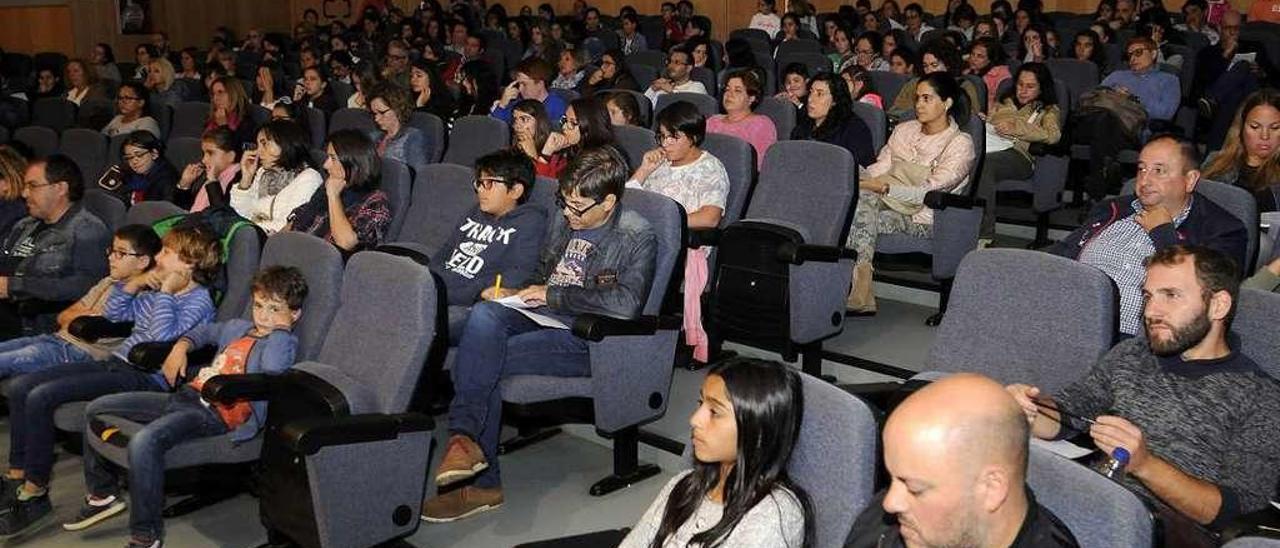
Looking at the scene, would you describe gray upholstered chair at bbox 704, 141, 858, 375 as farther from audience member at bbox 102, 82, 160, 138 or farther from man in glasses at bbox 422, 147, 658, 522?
audience member at bbox 102, 82, 160, 138

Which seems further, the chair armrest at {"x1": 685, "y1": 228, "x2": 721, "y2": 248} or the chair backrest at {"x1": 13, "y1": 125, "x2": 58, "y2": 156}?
the chair backrest at {"x1": 13, "y1": 125, "x2": 58, "y2": 156}

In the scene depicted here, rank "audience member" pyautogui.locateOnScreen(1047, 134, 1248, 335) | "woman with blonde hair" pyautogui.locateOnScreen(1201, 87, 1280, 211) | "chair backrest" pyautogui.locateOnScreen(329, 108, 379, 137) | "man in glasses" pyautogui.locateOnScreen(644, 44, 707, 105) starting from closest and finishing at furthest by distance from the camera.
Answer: "audience member" pyautogui.locateOnScreen(1047, 134, 1248, 335) < "woman with blonde hair" pyautogui.locateOnScreen(1201, 87, 1280, 211) < "chair backrest" pyautogui.locateOnScreen(329, 108, 379, 137) < "man in glasses" pyautogui.locateOnScreen(644, 44, 707, 105)

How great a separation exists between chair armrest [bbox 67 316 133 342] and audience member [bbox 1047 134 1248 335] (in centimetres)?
289

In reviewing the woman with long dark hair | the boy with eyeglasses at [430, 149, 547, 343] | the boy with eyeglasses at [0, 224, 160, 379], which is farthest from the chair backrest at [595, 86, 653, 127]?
the woman with long dark hair

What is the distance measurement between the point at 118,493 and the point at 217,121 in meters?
3.83

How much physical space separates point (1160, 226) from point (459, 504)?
2.03 meters

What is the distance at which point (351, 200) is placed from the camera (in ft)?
14.5

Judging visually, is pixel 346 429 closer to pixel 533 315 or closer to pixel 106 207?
pixel 533 315

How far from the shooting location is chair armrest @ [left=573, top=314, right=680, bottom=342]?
3279 millimetres

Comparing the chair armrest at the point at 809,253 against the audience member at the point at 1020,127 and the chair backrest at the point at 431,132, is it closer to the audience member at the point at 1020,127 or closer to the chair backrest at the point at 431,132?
the audience member at the point at 1020,127

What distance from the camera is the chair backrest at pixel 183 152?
5.91 meters

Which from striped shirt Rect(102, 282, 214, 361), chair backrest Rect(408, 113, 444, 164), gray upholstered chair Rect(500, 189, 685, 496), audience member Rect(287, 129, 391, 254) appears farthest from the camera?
chair backrest Rect(408, 113, 444, 164)

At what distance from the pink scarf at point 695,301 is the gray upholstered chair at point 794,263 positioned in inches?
2.7

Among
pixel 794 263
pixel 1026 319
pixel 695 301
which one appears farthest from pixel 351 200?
pixel 1026 319
